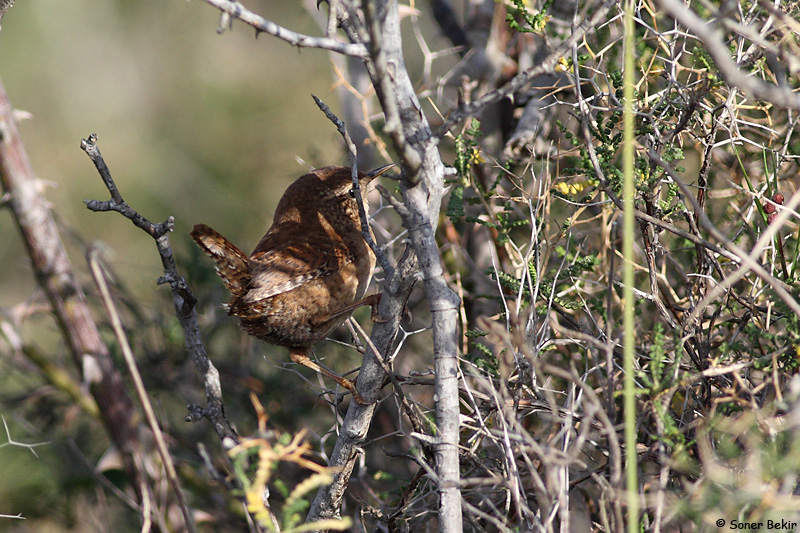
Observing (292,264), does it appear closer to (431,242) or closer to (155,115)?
(431,242)

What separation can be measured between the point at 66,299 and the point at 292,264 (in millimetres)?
850

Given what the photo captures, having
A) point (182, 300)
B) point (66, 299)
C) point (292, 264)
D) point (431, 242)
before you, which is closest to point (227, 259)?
point (292, 264)

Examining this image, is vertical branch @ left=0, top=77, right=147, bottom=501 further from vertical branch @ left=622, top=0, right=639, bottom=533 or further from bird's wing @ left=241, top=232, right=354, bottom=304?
vertical branch @ left=622, top=0, right=639, bottom=533

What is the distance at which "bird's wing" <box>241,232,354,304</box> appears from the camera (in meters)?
2.15

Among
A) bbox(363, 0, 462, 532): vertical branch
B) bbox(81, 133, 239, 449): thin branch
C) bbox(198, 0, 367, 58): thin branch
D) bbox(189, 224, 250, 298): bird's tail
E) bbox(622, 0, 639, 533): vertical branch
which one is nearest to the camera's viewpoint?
bbox(622, 0, 639, 533): vertical branch

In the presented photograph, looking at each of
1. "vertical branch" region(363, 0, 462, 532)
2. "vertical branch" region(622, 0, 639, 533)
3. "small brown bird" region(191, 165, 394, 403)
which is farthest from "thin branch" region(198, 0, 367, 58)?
"small brown bird" region(191, 165, 394, 403)

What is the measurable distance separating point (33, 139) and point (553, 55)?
579 centimetres

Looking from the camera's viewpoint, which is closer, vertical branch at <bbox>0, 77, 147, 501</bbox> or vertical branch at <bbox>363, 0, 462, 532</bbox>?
vertical branch at <bbox>363, 0, 462, 532</bbox>

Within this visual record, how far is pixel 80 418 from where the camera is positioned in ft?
10.7

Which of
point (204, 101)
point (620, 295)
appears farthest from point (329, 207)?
point (204, 101)

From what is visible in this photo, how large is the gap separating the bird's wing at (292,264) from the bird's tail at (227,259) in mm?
31

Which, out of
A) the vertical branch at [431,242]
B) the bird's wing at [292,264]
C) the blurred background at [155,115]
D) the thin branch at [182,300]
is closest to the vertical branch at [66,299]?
the thin branch at [182,300]

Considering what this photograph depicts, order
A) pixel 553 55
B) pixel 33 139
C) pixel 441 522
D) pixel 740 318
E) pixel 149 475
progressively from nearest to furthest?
pixel 553 55 → pixel 441 522 → pixel 740 318 → pixel 149 475 → pixel 33 139

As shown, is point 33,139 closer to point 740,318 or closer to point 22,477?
point 22,477
